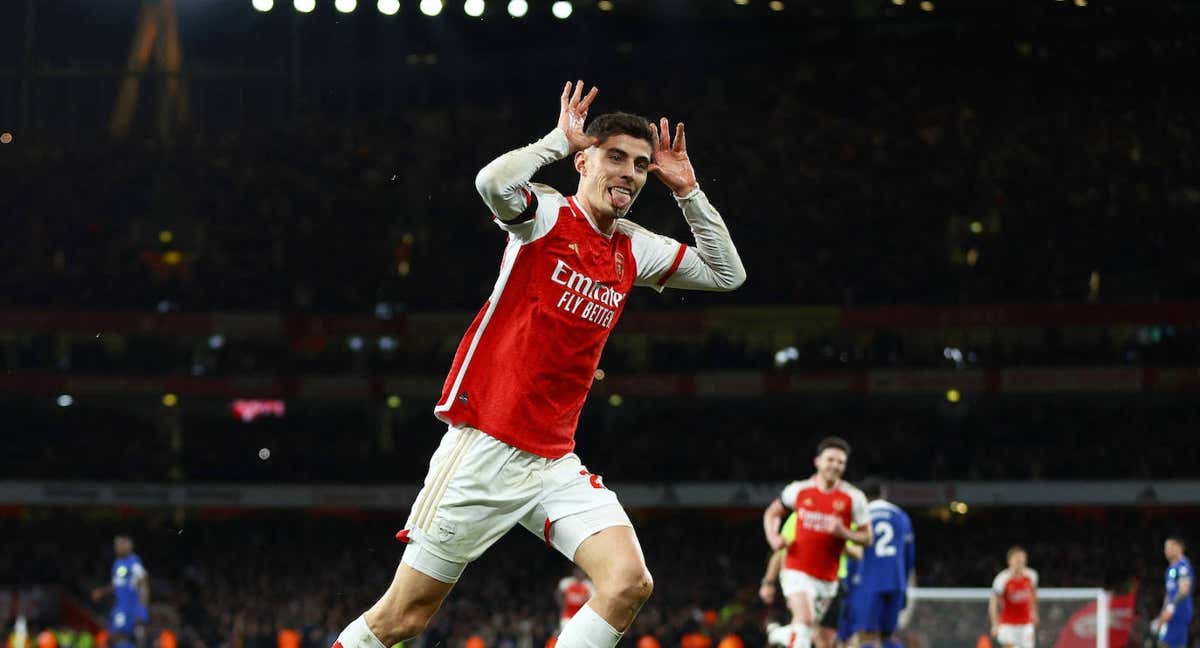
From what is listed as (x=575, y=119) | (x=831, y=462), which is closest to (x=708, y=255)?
(x=575, y=119)

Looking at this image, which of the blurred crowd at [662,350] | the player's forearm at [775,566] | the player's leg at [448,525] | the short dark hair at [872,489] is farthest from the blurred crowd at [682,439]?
the player's leg at [448,525]

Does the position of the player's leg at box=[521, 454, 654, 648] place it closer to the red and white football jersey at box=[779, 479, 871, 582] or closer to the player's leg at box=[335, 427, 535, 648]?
the player's leg at box=[335, 427, 535, 648]

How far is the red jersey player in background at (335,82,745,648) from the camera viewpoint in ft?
18.1

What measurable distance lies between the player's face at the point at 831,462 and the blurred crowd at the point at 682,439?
1888 cm

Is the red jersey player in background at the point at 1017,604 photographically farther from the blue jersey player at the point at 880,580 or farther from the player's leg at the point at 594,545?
the player's leg at the point at 594,545

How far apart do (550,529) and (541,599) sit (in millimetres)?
24693

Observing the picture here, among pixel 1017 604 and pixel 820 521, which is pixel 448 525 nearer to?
pixel 820 521

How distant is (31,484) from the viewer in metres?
33.2

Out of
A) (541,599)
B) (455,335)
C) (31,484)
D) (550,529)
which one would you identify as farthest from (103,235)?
(550,529)

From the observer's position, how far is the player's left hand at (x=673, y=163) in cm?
589

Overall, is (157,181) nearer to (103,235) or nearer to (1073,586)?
(103,235)

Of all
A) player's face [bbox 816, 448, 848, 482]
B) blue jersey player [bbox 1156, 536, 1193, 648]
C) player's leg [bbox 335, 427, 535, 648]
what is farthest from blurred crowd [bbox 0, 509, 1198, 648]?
player's leg [bbox 335, 427, 535, 648]

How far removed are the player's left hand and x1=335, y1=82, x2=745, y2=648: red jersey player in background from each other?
132 mm

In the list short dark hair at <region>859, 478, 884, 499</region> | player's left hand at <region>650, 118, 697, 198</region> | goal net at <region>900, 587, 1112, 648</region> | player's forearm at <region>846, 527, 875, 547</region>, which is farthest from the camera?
goal net at <region>900, 587, 1112, 648</region>
